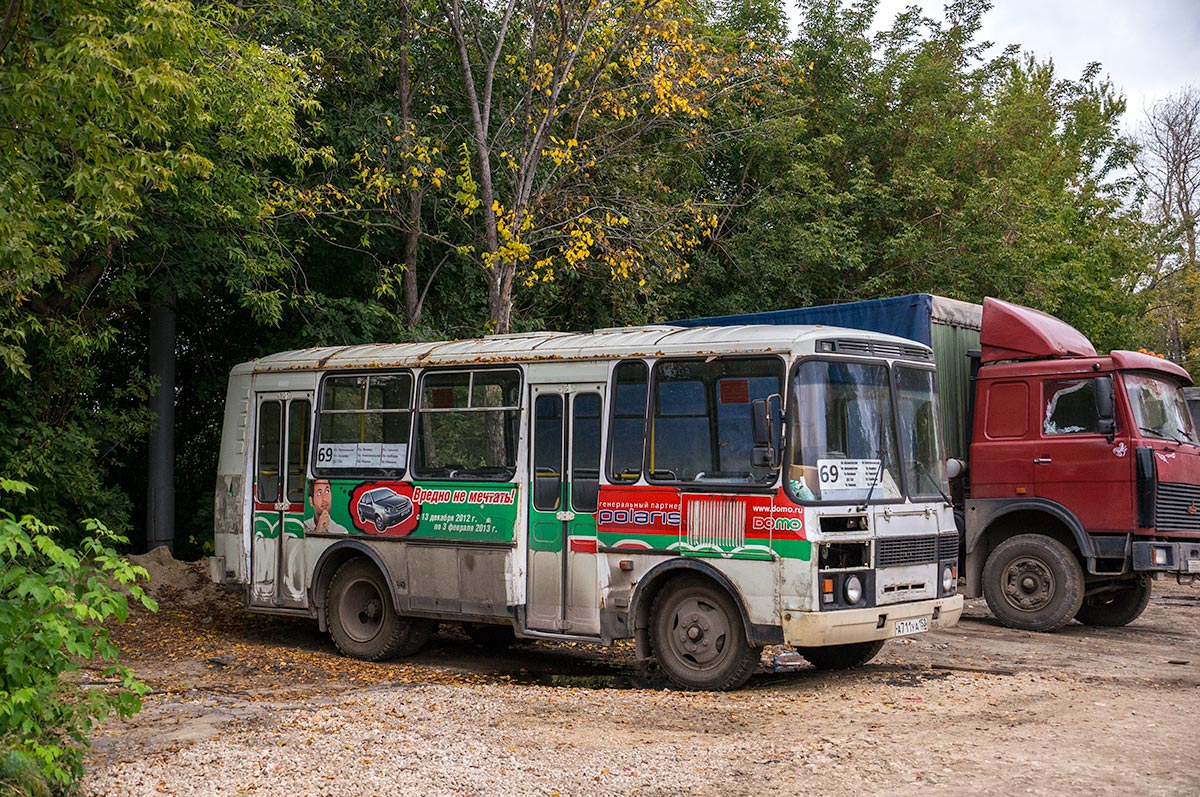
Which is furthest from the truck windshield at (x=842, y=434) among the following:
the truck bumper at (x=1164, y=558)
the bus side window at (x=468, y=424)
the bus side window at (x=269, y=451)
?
the bus side window at (x=269, y=451)

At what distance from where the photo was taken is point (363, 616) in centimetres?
1211

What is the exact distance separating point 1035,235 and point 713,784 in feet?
65.6

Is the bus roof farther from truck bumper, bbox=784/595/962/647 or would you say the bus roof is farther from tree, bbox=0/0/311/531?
tree, bbox=0/0/311/531

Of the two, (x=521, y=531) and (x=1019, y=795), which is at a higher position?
(x=521, y=531)

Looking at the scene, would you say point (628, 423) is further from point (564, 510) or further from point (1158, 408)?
point (1158, 408)

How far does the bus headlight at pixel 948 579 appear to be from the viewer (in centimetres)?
1033

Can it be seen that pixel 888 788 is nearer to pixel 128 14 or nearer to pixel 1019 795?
pixel 1019 795

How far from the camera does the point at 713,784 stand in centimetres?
662

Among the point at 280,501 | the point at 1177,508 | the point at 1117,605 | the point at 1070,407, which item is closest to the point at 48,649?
the point at 280,501

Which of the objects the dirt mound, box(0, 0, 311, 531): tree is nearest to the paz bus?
box(0, 0, 311, 531): tree

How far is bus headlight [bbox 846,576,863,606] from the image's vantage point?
9289 millimetres

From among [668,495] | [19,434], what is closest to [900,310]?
[668,495]

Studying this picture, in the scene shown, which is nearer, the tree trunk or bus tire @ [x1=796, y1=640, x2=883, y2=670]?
bus tire @ [x1=796, y1=640, x2=883, y2=670]

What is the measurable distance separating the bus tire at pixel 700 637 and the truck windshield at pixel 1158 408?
5944mm
